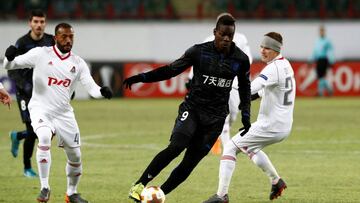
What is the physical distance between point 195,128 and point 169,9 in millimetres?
27022

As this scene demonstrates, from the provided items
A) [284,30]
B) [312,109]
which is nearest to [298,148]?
[312,109]

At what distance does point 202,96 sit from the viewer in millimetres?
10219

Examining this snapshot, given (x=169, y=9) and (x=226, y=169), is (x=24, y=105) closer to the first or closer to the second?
(x=226, y=169)

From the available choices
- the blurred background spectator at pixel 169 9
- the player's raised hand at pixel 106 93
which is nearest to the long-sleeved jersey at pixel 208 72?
the player's raised hand at pixel 106 93

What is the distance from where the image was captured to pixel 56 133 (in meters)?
10.8

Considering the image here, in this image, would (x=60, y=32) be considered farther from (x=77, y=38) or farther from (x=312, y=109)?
(x=77, y=38)

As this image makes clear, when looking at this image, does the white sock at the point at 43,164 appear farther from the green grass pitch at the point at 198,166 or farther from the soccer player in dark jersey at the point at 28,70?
the soccer player in dark jersey at the point at 28,70

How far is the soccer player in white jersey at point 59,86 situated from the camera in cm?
1072

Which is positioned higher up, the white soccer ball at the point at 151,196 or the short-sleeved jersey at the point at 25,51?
the short-sleeved jersey at the point at 25,51

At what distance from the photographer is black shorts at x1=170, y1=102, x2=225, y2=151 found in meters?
10.1

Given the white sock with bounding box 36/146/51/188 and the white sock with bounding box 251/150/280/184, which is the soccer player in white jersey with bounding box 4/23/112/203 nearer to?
the white sock with bounding box 36/146/51/188

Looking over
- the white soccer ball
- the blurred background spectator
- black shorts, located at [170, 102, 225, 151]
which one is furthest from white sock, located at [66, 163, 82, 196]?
the blurred background spectator

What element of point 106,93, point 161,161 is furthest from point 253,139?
point 106,93

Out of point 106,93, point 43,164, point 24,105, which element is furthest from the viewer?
point 24,105
